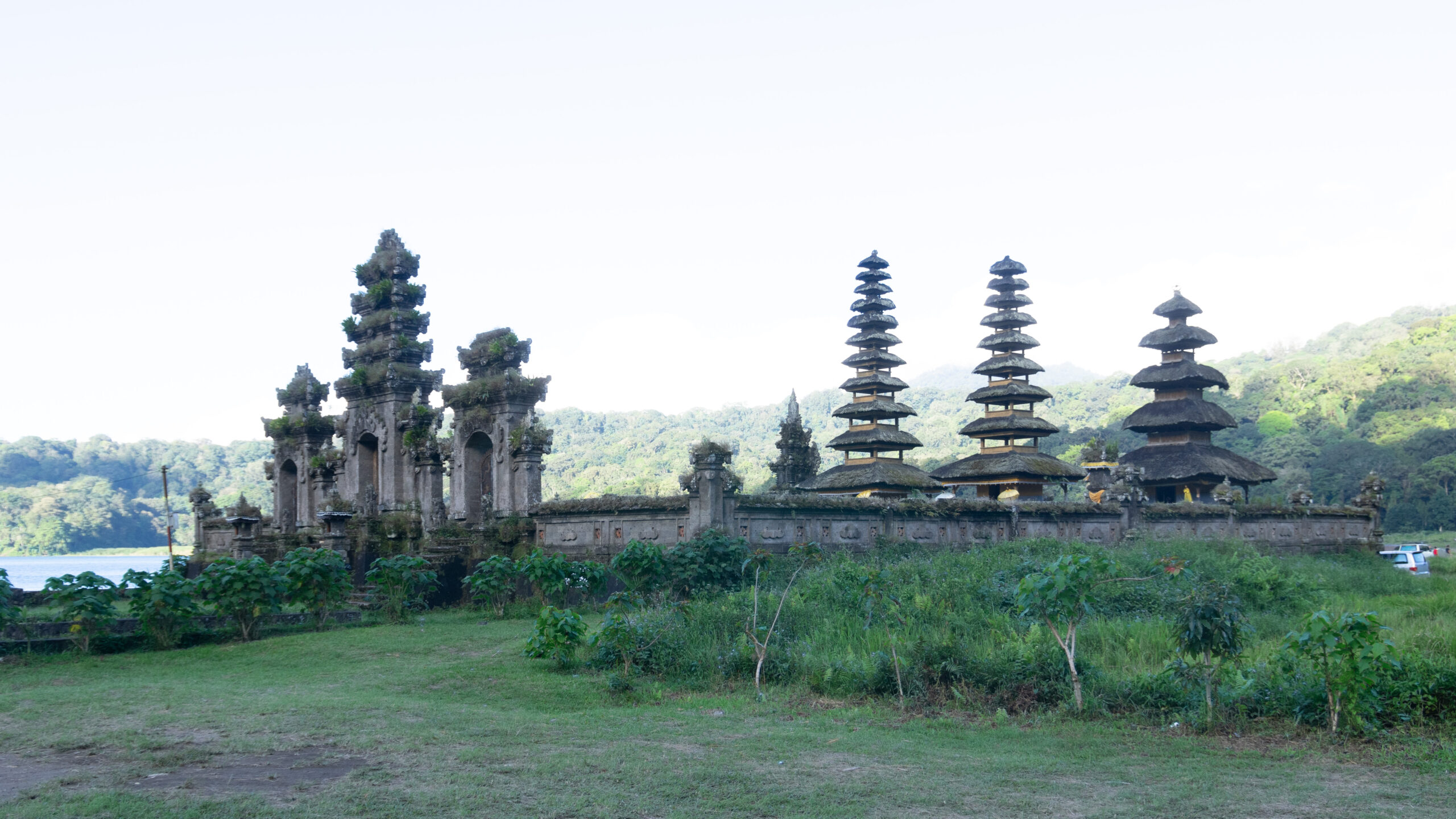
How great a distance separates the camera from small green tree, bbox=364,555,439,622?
20.7 metres

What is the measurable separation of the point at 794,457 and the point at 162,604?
30.0m

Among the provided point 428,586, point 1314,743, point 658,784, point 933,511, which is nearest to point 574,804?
point 658,784

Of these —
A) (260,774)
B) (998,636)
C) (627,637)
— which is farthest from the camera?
(998,636)

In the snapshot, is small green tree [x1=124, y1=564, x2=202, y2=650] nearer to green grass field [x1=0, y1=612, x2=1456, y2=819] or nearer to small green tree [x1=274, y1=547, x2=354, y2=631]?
small green tree [x1=274, y1=547, x2=354, y2=631]

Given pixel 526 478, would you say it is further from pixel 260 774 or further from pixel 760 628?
pixel 260 774

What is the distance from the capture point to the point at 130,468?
11100 cm

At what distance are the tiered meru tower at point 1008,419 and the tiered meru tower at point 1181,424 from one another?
11.2 feet

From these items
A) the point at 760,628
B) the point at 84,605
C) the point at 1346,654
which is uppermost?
the point at 84,605

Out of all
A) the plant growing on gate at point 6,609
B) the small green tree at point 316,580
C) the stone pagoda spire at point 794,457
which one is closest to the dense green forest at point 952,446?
the stone pagoda spire at point 794,457

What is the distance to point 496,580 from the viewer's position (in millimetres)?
20844

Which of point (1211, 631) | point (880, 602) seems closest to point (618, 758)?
point (880, 602)

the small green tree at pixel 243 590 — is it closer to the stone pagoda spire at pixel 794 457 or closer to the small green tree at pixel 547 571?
the small green tree at pixel 547 571

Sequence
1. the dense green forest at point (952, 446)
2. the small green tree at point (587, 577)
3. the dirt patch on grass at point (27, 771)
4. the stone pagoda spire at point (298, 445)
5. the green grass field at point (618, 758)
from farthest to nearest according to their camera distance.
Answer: the dense green forest at point (952, 446), the stone pagoda spire at point (298, 445), the small green tree at point (587, 577), the dirt patch on grass at point (27, 771), the green grass field at point (618, 758)

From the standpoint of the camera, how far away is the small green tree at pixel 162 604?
55.2 ft
